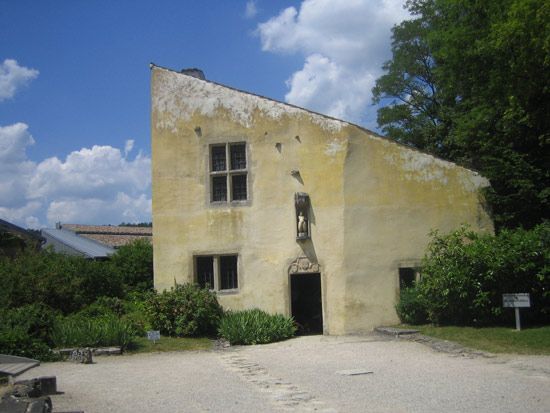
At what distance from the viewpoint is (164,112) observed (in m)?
19.6

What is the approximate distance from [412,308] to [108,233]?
3059 cm

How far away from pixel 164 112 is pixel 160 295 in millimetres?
6116

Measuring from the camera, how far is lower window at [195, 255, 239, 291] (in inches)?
739

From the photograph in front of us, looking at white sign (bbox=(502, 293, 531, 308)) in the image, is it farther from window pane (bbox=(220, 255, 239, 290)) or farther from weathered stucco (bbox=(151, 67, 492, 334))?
window pane (bbox=(220, 255, 239, 290))

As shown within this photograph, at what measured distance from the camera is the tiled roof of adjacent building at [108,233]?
1617 inches

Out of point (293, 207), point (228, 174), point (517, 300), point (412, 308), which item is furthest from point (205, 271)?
point (517, 300)

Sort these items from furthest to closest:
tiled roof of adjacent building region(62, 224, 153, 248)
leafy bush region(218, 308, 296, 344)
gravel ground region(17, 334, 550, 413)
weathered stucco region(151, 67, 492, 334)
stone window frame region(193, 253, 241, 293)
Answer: tiled roof of adjacent building region(62, 224, 153, 248), stone window frame region(193, 253, 241, 293), weathered stucco region(151, 67, 492, 334), leafy bush region(218, 308, 296, 344), gravel ground region(17, 334, 550, 413)

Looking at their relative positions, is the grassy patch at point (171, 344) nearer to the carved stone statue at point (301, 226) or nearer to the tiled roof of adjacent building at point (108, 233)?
the carved stone statue at point (301, 226)

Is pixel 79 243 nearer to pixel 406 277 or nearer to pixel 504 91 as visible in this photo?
pixel 406 277

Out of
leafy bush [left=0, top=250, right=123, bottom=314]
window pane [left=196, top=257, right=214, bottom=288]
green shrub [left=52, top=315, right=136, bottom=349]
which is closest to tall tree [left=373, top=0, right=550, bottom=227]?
window pane [left=196, top=257, right=214, bottom=288]

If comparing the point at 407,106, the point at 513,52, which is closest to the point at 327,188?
the point at 513,52

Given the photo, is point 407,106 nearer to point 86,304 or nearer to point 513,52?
point 513,52

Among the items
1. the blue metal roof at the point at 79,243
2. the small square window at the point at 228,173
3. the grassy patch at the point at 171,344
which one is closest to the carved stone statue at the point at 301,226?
the small square window at the point at 228,173

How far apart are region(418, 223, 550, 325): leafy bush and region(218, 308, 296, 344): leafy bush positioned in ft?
13.6
